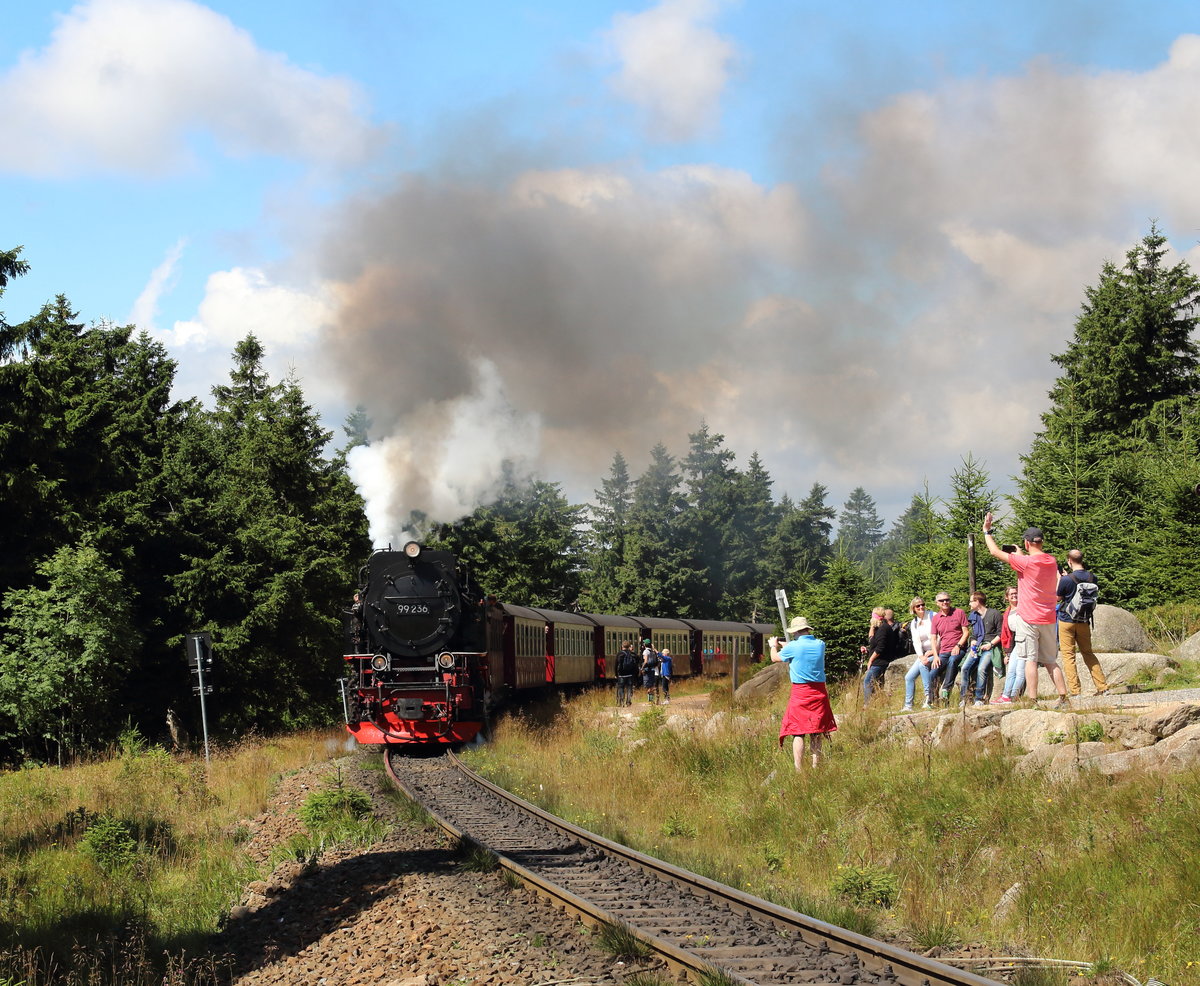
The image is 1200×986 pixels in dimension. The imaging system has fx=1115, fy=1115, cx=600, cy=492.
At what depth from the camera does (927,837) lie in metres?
9.16

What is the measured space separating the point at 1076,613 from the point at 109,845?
1051 centimetres

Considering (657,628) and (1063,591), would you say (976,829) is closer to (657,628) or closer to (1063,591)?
(1063,591)

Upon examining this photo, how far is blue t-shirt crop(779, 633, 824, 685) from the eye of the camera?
36.7 feet

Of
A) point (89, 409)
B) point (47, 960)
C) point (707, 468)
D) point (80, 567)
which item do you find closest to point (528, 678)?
point (80, 567)

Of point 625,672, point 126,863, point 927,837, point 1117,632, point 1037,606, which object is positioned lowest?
point 126,863

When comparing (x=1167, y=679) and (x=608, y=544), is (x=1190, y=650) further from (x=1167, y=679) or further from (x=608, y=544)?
(x=608, y=544)

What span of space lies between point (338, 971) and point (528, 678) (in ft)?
67.5

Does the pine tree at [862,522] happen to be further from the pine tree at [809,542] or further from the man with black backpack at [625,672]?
the man with black backpack at [625,672]

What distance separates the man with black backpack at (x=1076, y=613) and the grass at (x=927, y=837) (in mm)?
1971

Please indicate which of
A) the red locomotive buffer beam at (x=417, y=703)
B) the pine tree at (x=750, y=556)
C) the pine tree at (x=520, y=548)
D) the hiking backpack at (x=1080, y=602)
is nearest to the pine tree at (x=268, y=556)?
the pine tree at (x=520, y=548)

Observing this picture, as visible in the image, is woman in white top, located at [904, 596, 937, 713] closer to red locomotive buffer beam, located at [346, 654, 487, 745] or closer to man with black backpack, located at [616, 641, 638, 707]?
red locomotive buffer beam, located at [346, 654, 487, 745]

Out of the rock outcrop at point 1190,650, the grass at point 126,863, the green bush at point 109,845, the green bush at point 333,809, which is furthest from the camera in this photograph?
the rock outcrop at point 1190,650

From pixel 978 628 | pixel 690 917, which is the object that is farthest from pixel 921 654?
pixel 690 917

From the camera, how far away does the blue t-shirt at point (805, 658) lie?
36.7 feet
